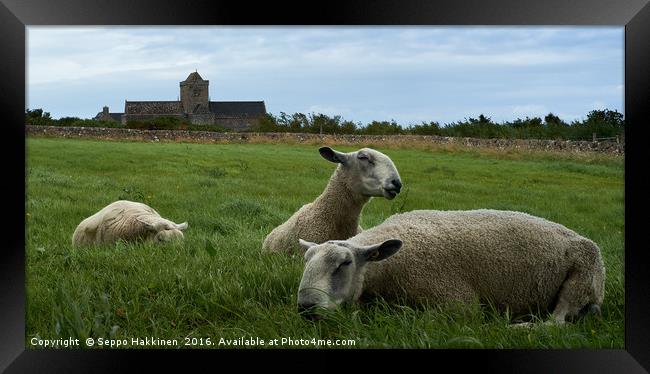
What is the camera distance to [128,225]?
20.8 feet

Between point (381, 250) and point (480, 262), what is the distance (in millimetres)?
862

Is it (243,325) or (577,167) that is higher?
(577,167)

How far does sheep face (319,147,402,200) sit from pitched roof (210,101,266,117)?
60 cm

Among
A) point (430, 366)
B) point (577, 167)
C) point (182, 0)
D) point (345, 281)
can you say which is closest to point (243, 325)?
point (345, 281)

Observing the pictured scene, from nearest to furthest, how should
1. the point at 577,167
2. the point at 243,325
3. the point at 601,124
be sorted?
the point at 243,325
the point at 601,124
the point at 577,167

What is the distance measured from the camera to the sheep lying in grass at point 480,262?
14.6 ft

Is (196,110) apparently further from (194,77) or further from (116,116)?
(116,116)

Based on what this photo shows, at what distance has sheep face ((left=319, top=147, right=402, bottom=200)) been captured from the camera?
5293 mm

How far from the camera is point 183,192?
575 centimetres

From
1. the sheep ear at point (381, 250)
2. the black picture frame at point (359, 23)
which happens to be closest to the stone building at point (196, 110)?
the black picture frame at point (359, 23)

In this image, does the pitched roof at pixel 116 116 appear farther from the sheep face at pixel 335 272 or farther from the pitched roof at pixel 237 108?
the sheep face at pixel 335 272

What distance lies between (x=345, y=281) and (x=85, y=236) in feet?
9.51

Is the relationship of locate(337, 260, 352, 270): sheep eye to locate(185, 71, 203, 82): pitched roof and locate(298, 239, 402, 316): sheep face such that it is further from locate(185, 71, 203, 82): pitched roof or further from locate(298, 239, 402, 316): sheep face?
locate(185, 71, 203, 82): pitched roof

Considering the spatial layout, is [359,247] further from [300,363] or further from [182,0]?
[182,0]
